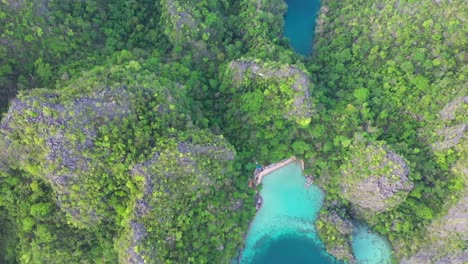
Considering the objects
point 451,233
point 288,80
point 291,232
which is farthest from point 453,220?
point 288,80

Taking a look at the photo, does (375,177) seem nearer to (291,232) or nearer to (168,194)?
(291,232)

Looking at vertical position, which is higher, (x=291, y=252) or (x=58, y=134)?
(x=58, y=134)

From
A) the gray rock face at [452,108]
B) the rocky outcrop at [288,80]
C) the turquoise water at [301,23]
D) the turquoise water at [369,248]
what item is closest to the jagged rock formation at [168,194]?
the rocky outcrop at [288,80]

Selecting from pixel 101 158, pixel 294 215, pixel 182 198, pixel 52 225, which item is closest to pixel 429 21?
pixel 294 215

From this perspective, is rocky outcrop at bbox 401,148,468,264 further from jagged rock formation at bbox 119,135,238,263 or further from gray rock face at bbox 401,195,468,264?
jagged rock formation at bbox 119,135,238,263

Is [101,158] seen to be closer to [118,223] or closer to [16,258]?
[118,223]

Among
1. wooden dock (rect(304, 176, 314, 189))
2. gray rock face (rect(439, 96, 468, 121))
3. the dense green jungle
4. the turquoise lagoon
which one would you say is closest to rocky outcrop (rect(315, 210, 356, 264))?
the dense green jungle

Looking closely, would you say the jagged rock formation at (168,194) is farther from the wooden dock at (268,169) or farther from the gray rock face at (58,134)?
the wooden dock at (268,169)

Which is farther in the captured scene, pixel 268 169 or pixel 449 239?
pixel 268 169
